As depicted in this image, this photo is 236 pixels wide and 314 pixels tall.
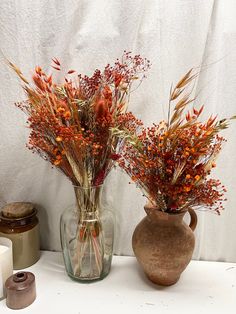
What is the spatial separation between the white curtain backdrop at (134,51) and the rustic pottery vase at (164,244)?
0.18 m

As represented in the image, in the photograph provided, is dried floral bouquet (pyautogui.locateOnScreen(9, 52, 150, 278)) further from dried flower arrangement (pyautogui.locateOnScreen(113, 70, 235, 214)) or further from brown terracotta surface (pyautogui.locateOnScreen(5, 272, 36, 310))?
brown terracotta surface (pyautogui.locateOnScreen(5, 272, 36, 310))

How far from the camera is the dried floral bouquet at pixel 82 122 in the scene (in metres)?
0.87

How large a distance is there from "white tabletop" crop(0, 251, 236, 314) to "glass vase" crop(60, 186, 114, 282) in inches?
1.5

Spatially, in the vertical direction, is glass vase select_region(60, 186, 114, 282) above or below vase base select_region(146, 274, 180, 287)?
above

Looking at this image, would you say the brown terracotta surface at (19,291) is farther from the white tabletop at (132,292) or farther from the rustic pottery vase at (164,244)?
the rustic pottery vase at (164,244)

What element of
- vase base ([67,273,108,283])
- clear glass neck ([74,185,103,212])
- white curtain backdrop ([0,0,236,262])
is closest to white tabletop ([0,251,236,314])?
vase base ([67,273,108,283])

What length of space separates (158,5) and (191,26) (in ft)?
0.38

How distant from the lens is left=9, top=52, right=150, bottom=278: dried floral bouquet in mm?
869

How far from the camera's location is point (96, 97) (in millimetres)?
897

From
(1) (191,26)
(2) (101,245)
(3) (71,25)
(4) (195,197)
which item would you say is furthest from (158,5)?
(2) (101,245)

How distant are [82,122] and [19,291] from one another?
48 cm

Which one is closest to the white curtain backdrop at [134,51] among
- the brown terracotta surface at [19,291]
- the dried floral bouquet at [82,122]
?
the dried floral bouquet at [82,122]

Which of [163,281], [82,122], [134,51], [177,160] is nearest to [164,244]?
[163,281]

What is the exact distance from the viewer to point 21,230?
42.5 inches
